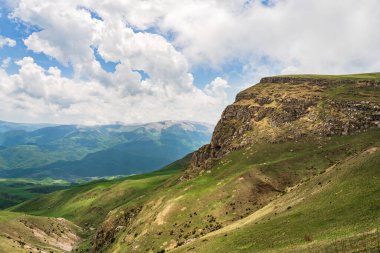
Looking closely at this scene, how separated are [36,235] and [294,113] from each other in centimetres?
10852

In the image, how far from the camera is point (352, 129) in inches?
4833

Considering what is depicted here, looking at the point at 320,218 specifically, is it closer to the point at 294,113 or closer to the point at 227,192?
the point at 227,192

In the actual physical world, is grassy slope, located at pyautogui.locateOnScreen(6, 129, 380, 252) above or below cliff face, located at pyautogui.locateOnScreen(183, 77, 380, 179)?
below

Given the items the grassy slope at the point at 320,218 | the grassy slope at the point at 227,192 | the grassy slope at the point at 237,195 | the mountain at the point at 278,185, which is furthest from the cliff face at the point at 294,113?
the grassy slope at the point at 320,218

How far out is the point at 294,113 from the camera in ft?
465

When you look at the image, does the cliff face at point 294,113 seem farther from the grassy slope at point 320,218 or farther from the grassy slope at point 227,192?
the grassy slope at point 320,218

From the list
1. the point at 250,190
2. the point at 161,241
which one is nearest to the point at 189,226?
the point at 161,241

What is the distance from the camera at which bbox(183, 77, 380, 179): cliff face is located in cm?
12688

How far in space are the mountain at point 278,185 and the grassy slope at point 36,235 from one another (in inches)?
154

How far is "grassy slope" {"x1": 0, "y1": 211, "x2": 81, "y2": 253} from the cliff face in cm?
5573

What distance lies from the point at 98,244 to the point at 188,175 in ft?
145

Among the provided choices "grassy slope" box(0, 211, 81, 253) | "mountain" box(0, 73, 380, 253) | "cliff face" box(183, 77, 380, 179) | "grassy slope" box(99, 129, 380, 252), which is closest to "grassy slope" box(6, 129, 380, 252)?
"grassy slope" box(99, 129, 380, 252)

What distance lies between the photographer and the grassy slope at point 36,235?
11729 cm

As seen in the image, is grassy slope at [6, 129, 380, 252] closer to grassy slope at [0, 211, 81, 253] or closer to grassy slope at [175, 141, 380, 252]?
grassy slope at [175, 141, 380, 252]
